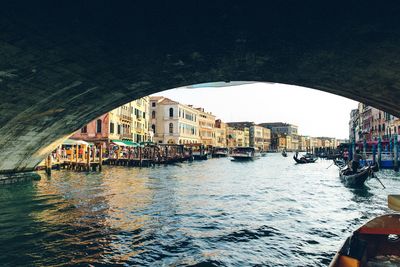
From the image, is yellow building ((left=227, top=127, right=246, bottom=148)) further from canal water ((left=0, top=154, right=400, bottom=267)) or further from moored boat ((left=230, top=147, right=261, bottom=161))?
canal water ((left=0, top=154, right=400, bottom=267))

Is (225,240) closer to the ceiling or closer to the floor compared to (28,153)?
closer to the floor

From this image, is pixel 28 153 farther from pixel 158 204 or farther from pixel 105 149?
pixel 105 149

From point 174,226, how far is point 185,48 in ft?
19.4

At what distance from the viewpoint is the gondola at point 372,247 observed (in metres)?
3.82

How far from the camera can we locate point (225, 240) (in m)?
9.09

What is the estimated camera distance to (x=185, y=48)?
10.6 metres

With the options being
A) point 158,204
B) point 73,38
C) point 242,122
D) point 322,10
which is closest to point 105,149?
point 158,204

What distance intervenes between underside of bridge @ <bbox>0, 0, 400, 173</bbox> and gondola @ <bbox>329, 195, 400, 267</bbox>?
562 cm

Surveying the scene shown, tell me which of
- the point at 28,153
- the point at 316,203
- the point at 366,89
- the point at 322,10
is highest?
the point at 322,10

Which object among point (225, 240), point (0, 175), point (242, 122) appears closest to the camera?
point (225, 240)

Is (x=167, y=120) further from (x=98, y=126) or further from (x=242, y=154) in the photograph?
(x=98, y=126)

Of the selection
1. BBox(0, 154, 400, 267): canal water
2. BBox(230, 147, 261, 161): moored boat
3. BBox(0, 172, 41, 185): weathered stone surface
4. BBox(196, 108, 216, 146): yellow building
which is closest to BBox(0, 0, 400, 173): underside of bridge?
BBox(0, 154, 400, 267): canal water

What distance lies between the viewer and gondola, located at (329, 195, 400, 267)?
3818 millimetres

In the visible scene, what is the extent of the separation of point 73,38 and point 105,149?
38377mm
